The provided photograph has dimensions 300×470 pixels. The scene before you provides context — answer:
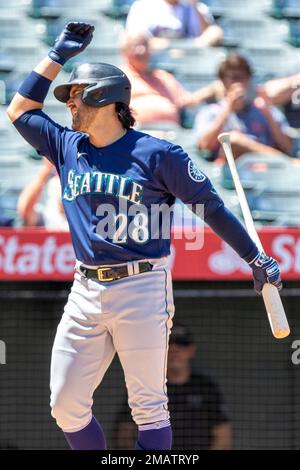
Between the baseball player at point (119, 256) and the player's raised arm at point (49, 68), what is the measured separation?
0.39 ft

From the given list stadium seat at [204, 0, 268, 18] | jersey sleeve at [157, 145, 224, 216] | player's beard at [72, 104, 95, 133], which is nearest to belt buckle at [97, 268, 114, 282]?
jersey sleeve at [157, 145, 224, 216]

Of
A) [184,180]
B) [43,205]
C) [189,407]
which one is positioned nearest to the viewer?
[184,180]

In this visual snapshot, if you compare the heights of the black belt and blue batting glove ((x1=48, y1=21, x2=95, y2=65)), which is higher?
blue batting glove ((x1=48, y1=21, x2=95, y2=65))

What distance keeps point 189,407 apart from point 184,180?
2.91 metres

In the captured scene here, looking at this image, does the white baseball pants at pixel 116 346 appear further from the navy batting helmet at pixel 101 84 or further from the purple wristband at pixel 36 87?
the purple wristband at pixel 36 87

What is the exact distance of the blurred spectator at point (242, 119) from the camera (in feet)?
19.8

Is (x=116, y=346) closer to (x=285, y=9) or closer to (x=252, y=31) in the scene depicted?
(x=252, y=31)

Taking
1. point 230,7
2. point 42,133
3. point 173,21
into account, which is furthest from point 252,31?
point 42,133

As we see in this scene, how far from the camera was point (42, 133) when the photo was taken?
11.4 feet

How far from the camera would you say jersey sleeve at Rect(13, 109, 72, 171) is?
3467 millimetres

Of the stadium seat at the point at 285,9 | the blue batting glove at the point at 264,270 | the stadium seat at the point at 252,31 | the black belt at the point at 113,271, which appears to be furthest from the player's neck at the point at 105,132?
the stadium seat at the point at 285,9

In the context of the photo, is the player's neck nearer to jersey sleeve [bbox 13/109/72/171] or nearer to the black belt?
jersey sleeve [bbox 13/109/72/171]

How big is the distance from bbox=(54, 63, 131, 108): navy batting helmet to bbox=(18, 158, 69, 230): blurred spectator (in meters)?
2.21
